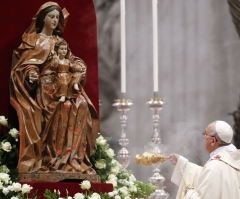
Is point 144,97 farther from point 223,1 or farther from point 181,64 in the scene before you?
point 223,1

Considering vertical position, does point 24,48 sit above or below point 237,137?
above

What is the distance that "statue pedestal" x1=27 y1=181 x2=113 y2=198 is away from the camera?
8.06 meters

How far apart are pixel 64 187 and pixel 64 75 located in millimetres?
1049

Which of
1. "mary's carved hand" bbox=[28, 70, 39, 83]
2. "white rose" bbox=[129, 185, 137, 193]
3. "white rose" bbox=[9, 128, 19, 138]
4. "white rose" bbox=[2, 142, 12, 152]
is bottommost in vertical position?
"white rose" bbox=[129, 185, 137, 193]

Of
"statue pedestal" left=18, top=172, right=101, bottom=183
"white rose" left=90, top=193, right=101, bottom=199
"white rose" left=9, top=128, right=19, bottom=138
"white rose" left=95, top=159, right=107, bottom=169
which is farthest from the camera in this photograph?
"white rose" left=95, top=159, right=107, bottom=169

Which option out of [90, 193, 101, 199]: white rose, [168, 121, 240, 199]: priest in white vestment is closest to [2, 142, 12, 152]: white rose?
[90, 193, 101, 199]: white rose

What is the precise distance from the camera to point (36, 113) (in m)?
8.30

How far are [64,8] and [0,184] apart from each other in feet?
6.68

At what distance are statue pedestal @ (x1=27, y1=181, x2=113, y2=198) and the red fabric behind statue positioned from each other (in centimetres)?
89

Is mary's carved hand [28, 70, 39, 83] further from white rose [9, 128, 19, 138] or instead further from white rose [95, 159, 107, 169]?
white rose [95, 159, 107, 169]

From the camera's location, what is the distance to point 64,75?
8453mm

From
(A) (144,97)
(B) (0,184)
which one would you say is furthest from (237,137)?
(B) (0,184)

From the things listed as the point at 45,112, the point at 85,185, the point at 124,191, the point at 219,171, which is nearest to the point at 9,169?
the point at 45,112

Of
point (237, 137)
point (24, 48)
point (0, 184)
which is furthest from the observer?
point (237, 137)
